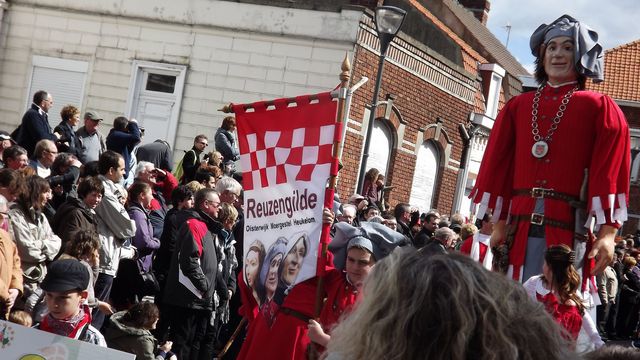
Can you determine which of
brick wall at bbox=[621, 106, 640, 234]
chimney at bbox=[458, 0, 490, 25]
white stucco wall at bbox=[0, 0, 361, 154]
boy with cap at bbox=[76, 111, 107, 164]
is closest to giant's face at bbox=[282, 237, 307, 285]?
boy with cap at bbox=[76, 111, 107, 164]

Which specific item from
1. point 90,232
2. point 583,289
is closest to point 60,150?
point 90,232

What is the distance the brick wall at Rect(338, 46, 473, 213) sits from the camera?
18.4 metres

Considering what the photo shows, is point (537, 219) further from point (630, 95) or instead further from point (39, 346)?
point (630, 95)

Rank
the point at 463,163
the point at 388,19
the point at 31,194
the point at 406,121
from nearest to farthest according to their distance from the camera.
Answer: the point at 31,194, the point at 388,19, the point at 406,121, the point at 463,163

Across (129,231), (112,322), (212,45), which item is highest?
(212,45)

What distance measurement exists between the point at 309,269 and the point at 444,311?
11.6 ft

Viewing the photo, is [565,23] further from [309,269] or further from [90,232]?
[90,232]

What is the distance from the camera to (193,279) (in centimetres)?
864

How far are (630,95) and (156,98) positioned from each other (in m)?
25.1

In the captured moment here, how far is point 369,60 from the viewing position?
18156 mm

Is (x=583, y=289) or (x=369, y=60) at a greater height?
(x=369, y=60)

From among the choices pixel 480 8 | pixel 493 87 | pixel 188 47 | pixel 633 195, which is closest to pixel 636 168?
pixel 633 195

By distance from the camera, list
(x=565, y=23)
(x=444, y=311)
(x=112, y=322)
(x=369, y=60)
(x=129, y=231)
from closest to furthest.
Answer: (x=444, y=311)
(x=565, y=23)
(x=112, y=322)
(x=129, y=231)
(x=369, y=60)

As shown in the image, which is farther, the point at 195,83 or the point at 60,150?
the point at 195,83
